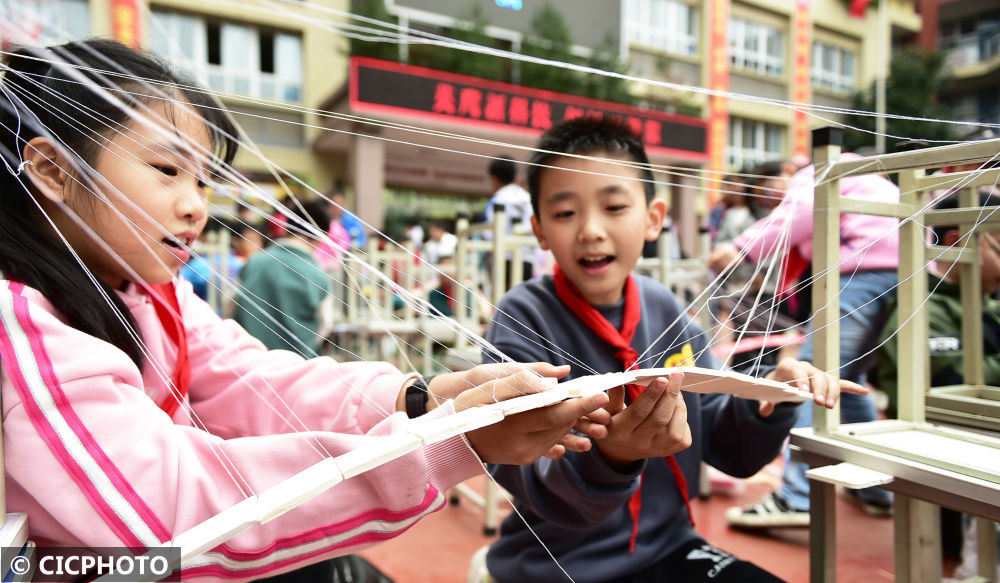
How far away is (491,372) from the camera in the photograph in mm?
682

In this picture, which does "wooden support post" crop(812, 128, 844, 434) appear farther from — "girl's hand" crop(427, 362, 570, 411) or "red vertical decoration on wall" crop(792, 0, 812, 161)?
"red vertical decoration on wall" crop(792, 0, 812, 161)

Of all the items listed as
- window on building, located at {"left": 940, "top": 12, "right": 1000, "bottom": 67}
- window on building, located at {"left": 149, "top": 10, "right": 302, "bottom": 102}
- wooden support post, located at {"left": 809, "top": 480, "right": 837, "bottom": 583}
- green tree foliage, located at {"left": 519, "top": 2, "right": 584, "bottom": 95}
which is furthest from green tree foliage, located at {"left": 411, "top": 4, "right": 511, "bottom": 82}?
window on building, located at {"left": 940, "top": 12, "right": 1000, "bottom": 67}

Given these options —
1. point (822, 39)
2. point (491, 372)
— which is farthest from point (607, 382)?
point (822, 39)

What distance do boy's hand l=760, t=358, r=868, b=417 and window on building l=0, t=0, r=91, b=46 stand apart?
983mm

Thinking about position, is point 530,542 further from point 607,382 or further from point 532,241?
point 532,241

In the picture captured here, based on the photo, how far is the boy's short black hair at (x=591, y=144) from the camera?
101 centimetres

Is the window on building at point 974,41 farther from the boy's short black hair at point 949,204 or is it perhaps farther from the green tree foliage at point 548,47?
the boy's short black hair at point 949,204

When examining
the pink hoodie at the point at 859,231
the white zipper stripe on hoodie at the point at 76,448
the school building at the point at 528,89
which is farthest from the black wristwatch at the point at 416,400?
the school building at the point at 528,89

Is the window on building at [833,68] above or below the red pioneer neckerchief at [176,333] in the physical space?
above

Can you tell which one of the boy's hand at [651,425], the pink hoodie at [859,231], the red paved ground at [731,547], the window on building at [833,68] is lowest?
the red paved ground at [731,547]

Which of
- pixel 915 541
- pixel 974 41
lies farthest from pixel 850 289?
pixel 974 41

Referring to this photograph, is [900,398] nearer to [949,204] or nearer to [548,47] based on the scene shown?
[949,204]

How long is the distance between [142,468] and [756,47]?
1376 cm

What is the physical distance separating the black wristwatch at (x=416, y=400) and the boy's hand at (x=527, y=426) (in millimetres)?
130
